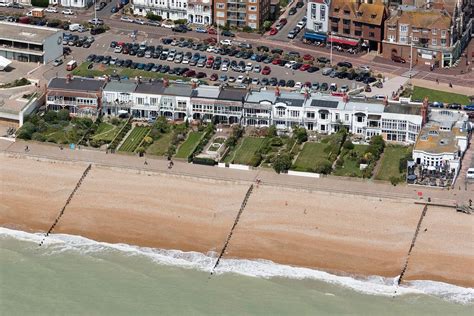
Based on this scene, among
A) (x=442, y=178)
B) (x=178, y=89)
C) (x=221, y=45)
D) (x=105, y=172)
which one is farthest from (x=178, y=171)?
(x=221, y=45)

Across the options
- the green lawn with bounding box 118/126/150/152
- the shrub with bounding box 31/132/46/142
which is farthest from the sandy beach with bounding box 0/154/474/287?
the shrub with bounding box 31/132/46/142

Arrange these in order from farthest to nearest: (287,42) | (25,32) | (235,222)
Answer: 1. (287,42)
2. (25,32)
3. (235,222)

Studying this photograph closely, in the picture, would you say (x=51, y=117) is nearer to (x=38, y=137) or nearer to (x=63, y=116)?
(x=63, y=116)

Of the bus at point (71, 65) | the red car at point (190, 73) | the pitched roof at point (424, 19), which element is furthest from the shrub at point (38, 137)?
the pitched roof at point (424, 19)

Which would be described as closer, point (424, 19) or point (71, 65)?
point (71, 65)

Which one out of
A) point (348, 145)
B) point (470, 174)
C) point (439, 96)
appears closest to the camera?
point (470, 174)

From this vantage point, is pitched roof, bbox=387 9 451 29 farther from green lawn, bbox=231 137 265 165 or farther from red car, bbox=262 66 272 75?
green lawn, bbox=231 137 265 165

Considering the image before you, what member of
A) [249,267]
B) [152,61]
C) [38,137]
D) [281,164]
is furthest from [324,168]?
[152,61]
